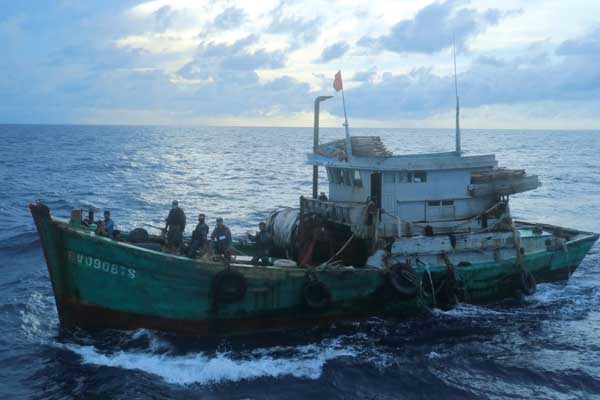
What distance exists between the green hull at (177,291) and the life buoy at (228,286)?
0.07 meters

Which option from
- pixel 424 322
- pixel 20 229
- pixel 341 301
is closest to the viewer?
pixel 341 301

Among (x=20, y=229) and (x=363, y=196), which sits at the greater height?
(x=363, y=196)

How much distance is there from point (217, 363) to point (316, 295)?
118 inches

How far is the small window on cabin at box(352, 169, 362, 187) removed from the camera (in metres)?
17.5

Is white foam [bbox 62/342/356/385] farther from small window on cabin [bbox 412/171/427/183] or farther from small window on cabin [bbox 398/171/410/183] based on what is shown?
small window on cabin [bbox 412/171/427/183]

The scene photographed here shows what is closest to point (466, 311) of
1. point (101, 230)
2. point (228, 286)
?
point (228, 286)

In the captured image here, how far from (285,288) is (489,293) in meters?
6.56

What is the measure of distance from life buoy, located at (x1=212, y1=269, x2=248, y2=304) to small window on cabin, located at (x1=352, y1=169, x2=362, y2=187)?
5.29 meters

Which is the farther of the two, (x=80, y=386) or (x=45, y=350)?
(x=45, y=350)

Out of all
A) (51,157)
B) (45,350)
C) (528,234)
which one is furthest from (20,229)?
(51,157)

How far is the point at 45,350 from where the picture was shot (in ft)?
46.4

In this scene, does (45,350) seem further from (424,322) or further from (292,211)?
(424,322)

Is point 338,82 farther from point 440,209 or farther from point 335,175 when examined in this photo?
point 440,209

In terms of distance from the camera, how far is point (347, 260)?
54.6 ft
